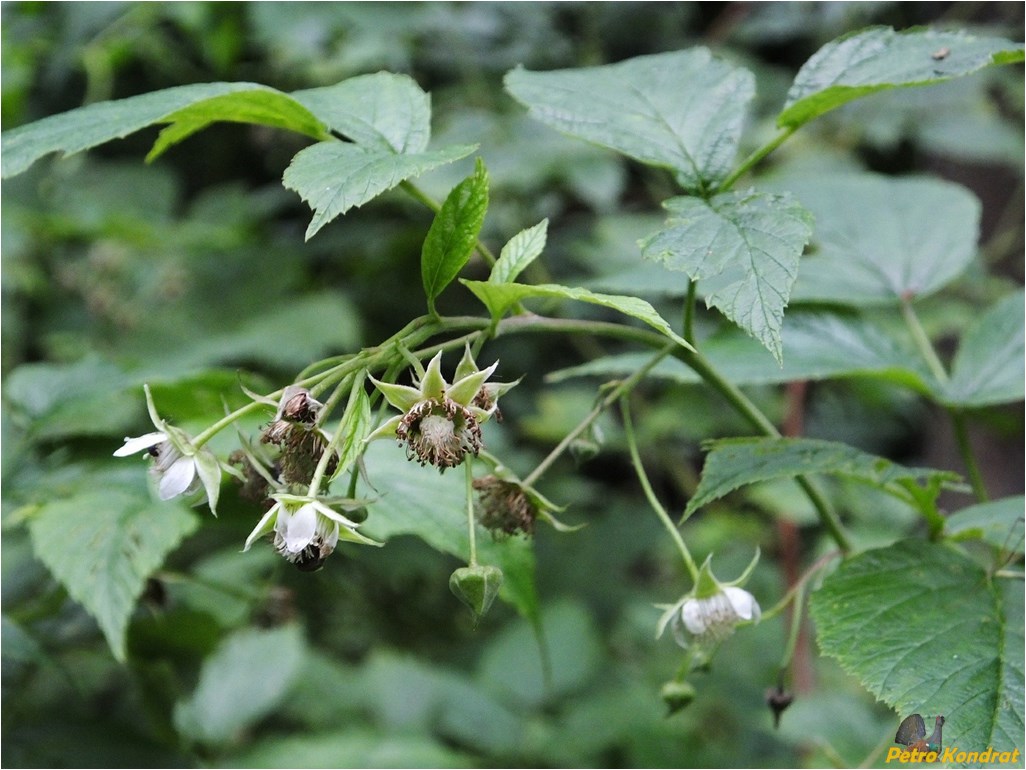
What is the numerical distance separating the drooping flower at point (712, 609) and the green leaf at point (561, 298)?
0.91ft

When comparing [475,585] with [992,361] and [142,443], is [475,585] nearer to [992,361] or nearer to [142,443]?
[142,443]

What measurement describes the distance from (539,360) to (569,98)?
2003 mm

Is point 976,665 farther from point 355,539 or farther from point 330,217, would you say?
point 330,217

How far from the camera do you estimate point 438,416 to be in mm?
735

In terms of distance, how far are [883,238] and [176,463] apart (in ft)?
3.80

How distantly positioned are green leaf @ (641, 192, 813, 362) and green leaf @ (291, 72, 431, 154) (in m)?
0.28

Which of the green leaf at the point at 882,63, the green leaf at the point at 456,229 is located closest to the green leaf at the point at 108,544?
the green leaf at the point at 456,229

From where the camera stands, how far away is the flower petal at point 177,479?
78 centimetres

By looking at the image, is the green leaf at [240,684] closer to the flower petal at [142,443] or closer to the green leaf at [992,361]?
the flower petal at [142,443]

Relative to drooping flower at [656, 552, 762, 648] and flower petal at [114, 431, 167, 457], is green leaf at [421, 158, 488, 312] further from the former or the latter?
drooping flower at [656, 552, 762, 648]

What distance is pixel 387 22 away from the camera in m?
2.46

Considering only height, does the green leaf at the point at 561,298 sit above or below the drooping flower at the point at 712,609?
above

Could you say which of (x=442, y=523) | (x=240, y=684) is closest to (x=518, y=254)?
(x=442, y=523)

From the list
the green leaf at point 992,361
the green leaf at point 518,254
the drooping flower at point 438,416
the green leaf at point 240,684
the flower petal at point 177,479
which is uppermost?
the green leaf at point 518,254
